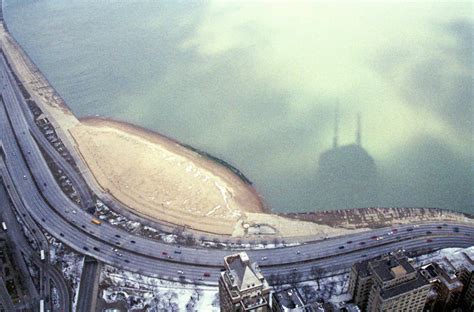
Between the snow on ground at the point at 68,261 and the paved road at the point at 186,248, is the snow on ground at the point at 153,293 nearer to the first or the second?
the paved road at the point at 186,248

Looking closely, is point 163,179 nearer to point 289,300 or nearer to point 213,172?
point 213,172

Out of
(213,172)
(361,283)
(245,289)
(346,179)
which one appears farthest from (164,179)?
(245,289)

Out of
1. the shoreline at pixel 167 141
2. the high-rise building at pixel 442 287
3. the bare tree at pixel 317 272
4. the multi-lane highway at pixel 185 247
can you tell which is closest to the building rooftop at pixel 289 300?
the bare tree at pixel 317 272

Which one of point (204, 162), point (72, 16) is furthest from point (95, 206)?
point (72, 16)

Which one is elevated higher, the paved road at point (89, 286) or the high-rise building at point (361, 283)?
the paved road at point (89, 286)

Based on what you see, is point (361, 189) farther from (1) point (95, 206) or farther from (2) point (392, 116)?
(1) point (95, 206)

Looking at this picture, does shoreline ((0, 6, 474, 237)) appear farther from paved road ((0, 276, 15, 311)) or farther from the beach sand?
paved road ((0, 276, 15, 311))
